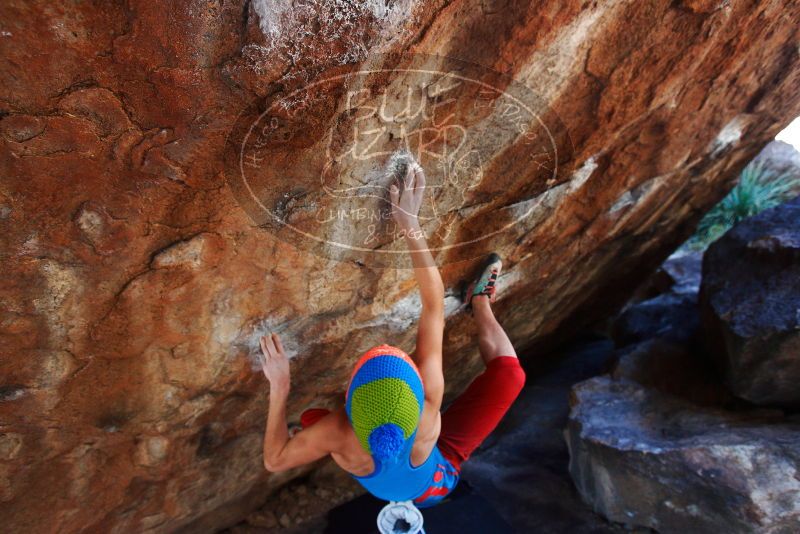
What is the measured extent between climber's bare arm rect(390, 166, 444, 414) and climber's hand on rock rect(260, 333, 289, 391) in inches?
20.7

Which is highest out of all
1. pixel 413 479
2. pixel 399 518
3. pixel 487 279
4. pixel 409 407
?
pixel 487 279

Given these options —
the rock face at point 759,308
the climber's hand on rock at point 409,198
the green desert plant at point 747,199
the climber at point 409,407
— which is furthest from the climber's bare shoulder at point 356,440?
the green desert plant at point 747,199

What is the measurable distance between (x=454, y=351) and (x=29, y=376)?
2.16 meters

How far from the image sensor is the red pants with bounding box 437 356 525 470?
2453 millimetres

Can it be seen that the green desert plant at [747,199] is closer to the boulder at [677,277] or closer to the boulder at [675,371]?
the boulder at [677,277]

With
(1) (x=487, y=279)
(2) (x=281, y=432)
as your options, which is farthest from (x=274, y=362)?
(1) (x=487, y=279)

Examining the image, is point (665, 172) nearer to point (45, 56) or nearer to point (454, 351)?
point (454, 351)

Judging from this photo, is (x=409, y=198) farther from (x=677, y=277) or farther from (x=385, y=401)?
(x=677, y=277)

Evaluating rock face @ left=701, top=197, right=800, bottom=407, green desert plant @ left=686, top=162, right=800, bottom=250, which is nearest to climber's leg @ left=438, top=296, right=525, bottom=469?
rock face @ left=701, top=197, right=800, bottom=407

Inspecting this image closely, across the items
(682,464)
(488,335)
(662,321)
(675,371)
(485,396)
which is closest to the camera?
(485,396)

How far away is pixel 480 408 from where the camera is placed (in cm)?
248

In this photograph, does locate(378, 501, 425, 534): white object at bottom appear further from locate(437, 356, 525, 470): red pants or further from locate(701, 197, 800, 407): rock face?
locate(701, 197, 800, 407): rock face

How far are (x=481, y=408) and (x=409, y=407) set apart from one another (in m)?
0.87

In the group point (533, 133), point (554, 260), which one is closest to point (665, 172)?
point (554, 260)
